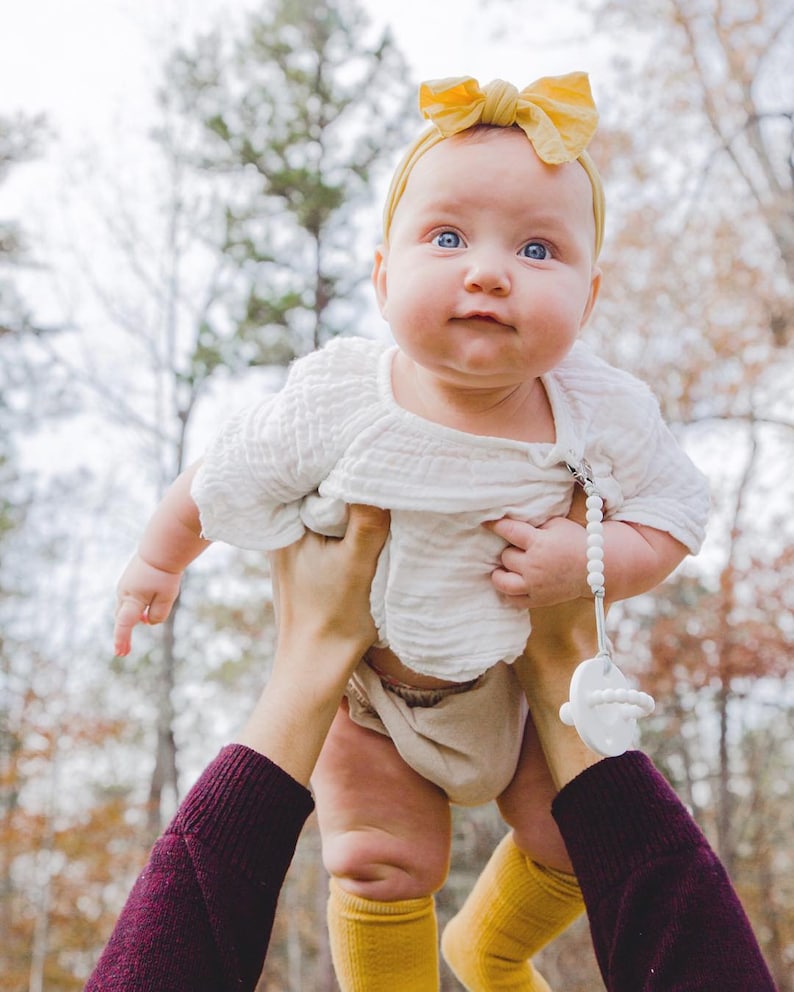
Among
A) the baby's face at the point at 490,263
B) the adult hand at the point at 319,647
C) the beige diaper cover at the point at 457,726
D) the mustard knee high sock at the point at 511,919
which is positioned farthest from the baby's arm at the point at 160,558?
the mustard knee high sock at the point at 511,919

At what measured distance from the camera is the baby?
103 centimetres

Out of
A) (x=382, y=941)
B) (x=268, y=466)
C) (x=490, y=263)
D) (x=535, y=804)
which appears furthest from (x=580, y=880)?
(x=490, y=263)

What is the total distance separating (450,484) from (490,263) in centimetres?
26

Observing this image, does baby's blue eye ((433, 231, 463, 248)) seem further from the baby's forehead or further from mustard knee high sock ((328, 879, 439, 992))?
mustard knee high sock ((328, 879, 439, 992))

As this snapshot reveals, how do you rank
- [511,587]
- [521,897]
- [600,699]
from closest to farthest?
[600,699] → [511,587] → [521,897]

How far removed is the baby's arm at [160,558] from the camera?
124cm

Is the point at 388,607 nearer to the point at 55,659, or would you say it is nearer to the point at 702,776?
the point at 702,776

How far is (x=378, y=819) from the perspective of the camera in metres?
1.21

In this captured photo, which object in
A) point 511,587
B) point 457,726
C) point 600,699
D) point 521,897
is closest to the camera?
point 600,699

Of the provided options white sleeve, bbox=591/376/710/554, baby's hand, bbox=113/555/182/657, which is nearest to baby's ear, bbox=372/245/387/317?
white sleeve, bbox=591/376/710/554

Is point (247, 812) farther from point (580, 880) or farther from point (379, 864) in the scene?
point (580, 880)

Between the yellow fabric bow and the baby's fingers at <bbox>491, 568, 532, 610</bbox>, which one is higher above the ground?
the yellow fabric bow

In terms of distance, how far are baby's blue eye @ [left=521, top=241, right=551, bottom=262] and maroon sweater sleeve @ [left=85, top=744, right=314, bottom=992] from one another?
0.67 meters

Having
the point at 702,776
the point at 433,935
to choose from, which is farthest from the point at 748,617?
the point at 433,935
